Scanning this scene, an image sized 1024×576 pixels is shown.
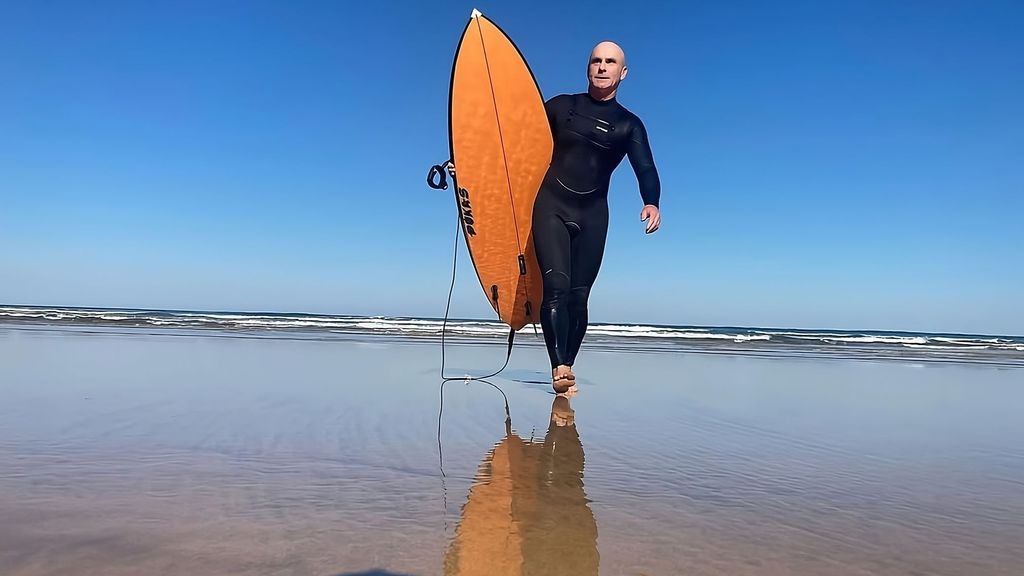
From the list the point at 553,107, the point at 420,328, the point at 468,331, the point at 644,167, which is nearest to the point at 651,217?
the point at 644,167

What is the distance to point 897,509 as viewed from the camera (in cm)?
180

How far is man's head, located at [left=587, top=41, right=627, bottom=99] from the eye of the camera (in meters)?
4.46

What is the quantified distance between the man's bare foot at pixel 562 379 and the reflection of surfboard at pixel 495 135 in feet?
3.71

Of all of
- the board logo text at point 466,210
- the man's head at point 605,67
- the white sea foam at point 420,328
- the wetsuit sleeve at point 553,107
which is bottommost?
the white sea foam at point 420,328

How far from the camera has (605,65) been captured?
14.6ft

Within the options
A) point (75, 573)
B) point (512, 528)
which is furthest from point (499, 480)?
point (75, 573)

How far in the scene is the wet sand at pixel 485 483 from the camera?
51.8 inches

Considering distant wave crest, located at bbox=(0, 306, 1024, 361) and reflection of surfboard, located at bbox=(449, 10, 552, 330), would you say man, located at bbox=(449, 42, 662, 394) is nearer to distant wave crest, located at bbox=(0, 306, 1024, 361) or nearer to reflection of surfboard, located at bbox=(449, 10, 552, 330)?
reflection of surfboard, located at bbox=(449, 10, 552, 330)

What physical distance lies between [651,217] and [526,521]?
3.24 metres

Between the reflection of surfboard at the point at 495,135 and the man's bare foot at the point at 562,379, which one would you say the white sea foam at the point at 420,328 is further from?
the man's bare foot at the point at 562,379

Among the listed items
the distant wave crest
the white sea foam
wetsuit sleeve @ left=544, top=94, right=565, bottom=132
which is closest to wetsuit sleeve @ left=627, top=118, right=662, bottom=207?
wetsuit sleeve @ left=544, top=94, right=565, bottom=132

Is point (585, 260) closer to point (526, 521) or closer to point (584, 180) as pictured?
point (584, 180)

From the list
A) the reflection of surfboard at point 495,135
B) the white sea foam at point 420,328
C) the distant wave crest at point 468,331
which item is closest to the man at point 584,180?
the reflection of surfboard at point 495,135

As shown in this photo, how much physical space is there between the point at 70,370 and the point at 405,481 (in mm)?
4175
